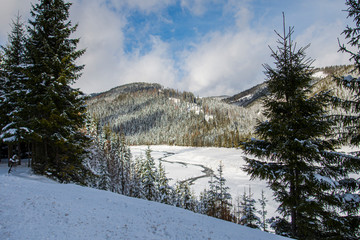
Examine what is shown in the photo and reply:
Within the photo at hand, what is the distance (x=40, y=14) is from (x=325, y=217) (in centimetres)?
1906

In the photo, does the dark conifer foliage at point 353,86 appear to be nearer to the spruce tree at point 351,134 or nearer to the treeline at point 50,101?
the spruce tree at point 351,134

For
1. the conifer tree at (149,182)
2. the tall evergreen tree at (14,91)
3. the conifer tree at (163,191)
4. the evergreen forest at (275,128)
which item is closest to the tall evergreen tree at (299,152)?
the evergreen forest at (275,128)

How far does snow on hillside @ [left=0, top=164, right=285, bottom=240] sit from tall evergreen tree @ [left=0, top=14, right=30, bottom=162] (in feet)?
10.6

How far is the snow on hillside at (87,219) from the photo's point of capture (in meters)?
5.17

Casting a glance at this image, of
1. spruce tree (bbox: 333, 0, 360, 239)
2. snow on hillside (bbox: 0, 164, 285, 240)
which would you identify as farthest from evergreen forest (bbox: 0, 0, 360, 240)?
snow on hillside (bbox: 0, 164, 285, 240)

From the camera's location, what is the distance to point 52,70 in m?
11.7

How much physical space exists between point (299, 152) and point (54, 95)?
13327 millimetres

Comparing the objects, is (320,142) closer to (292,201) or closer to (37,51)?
(292,201)

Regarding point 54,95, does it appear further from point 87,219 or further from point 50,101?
point 87,219

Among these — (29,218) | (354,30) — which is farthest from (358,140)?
(29,218)

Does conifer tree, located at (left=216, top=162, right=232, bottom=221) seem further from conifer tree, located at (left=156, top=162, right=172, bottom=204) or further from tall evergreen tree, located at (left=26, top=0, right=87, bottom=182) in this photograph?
tall evergreen tree, located at (left=26, top=0, right=87, bottom=182)

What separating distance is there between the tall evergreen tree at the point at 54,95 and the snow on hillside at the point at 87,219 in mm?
3389

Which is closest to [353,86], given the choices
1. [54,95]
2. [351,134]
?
[351,134]

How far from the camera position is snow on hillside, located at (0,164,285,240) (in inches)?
204
